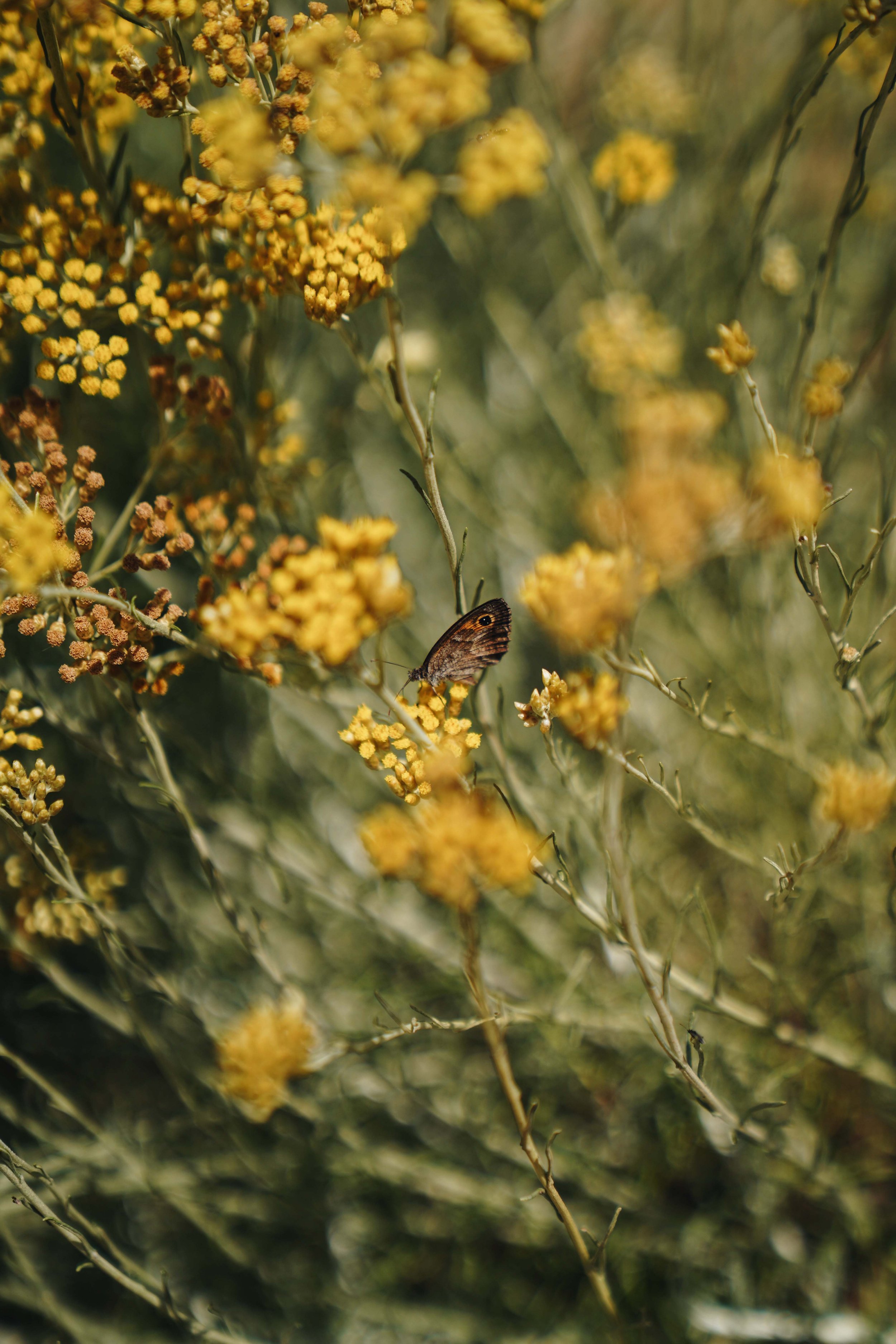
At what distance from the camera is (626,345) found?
1.54 metres

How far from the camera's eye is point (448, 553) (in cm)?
69

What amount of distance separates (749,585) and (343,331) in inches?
44.3

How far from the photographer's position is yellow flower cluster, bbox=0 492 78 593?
63 centimetres

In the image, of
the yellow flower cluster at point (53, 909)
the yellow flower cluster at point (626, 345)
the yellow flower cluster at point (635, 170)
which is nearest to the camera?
the yellow flower cluster at point (53, 909)

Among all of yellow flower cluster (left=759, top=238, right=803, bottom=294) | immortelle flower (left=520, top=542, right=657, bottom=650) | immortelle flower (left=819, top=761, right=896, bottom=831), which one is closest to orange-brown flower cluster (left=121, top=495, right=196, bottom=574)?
immortelle flower (left=520, top=542, right=657, bottom=650)

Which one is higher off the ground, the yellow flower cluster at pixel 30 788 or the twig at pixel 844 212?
the twig at pixel 844 212

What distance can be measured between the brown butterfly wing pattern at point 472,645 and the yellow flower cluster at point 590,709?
8 cm

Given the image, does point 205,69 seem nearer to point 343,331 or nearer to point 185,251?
point 185,251

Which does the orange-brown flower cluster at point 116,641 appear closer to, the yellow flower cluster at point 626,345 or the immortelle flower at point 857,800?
the immortelle flower at point 857,800

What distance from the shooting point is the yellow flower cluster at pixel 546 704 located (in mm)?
731

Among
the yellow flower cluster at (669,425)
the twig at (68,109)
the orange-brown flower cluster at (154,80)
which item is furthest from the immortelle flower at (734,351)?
the twig at (68,109)

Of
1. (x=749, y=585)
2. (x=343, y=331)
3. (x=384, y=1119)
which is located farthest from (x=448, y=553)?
(x=384, y=1119)

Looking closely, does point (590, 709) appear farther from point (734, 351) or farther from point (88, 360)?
point (88, 360)

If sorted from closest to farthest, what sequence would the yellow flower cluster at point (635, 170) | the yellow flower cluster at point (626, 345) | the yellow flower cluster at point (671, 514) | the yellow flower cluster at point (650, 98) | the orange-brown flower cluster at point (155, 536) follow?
the yellow flower cluster at point (671, 514) < the orange-brown flower cluster at point (155, 536) < the yellow flower cluster at point (635, 170) < the yellow flower cluster at point (626, 345) < the yellow flower cluster at point (650, 98)
